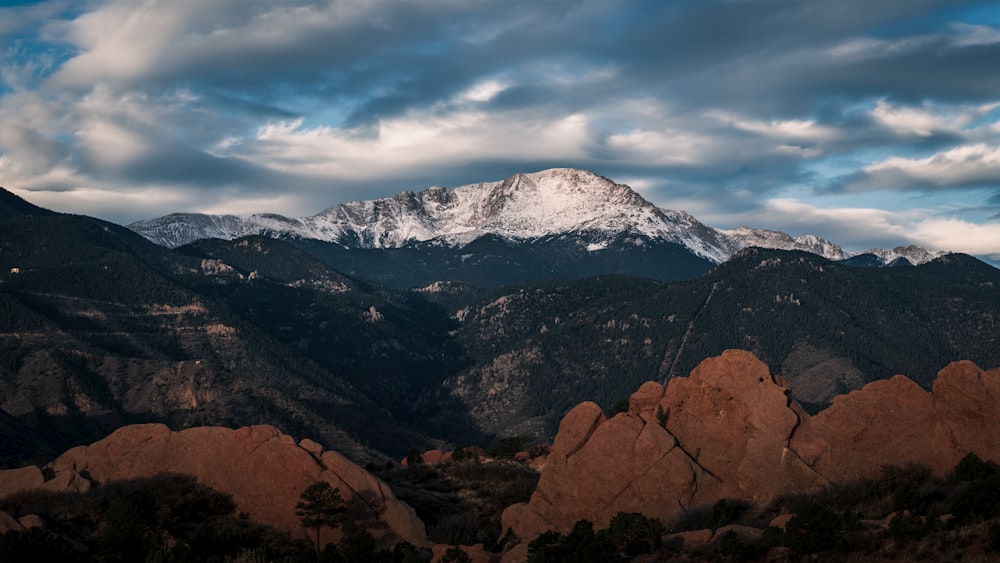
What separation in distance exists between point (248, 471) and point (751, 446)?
1603 inches

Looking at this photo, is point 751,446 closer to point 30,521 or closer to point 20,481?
point 30,521

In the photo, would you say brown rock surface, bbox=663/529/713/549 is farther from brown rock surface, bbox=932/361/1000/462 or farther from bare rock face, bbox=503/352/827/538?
brown rock surface, bbox=932/361/1000/462

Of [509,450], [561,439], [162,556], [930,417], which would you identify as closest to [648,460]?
[561,439]

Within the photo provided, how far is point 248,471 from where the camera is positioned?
77438 millimetres

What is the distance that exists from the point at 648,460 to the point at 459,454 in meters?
49.2

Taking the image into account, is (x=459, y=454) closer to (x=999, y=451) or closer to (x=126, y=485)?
(x=126, y=485)

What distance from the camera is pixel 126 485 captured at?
7762 centimetres

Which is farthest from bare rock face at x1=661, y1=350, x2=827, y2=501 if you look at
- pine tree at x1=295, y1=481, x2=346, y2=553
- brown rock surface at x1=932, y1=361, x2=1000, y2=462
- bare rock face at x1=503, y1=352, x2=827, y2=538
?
pine tree at x1=295, y1=481, x2=346, y2=553

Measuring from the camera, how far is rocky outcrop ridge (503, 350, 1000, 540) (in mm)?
69562

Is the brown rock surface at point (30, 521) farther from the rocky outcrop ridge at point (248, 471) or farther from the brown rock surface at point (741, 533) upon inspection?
the brown rock surface at point (741, 533)

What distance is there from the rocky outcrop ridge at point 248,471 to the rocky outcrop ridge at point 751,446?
33.9 ft

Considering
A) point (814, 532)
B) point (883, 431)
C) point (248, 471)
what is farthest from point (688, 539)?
point (248, 471)

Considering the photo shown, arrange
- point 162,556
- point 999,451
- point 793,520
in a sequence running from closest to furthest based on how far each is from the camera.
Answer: point 793,520 < point 162,556 < point 999,451

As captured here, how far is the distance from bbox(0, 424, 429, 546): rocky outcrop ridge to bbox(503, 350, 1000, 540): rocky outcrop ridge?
10.3 m
